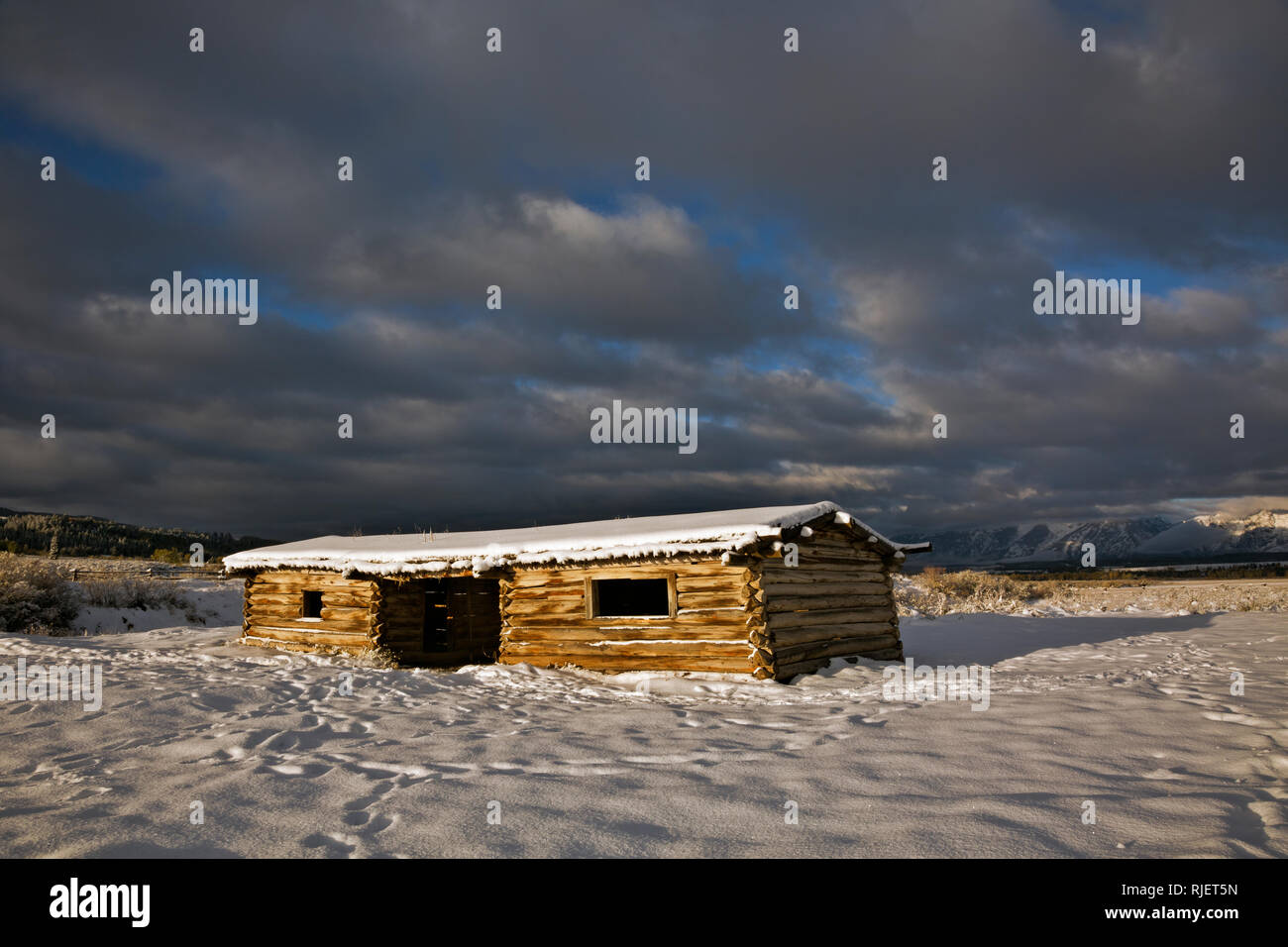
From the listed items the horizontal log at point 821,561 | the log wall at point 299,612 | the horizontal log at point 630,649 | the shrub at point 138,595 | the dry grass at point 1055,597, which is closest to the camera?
the horizontal log at point 630,649

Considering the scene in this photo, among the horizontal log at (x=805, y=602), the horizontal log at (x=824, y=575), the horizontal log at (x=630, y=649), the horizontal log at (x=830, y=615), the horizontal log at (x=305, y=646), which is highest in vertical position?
the horizontal log at (x=824, y=575)

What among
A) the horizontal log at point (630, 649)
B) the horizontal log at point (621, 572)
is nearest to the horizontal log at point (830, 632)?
the horizontal log at point (630, 649)

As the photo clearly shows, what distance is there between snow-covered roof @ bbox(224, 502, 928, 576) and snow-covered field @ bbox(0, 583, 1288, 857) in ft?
8.20

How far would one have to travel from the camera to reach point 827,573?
13.5 m

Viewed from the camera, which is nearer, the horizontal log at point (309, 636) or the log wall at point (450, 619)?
the horizontal log at point (309, 636)

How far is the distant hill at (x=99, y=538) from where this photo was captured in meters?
56.3

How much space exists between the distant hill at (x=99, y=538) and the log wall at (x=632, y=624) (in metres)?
45.2

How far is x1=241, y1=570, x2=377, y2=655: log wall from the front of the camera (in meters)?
16.1

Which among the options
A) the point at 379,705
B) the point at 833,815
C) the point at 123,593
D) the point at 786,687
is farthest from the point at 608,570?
the point at 123,593

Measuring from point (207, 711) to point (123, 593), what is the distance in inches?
857

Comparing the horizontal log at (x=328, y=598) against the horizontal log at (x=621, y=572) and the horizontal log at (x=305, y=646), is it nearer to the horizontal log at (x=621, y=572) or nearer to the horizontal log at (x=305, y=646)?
the horizontal log at (x=305, y=646)

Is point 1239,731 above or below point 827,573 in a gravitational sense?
below

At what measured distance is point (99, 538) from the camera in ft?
203
